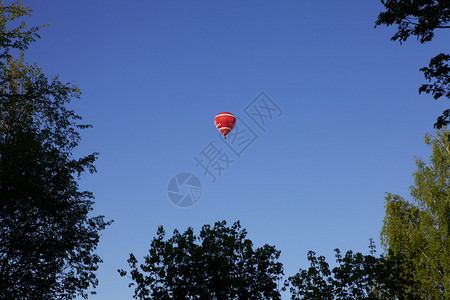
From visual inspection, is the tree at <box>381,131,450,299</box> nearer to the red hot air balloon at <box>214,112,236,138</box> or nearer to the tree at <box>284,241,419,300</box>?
the tree at <box>284,241,419,300</box>

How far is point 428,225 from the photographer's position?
2800 cm

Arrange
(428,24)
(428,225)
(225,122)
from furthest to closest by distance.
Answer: (225,122)
(428,225)
(428,24)

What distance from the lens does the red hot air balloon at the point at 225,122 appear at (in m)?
43.1

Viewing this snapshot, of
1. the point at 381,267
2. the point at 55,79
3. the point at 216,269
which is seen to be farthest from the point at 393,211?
the point at 55,79

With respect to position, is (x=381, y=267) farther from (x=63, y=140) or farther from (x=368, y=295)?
(x=63, y=140)

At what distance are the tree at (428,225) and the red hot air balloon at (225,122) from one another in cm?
1667

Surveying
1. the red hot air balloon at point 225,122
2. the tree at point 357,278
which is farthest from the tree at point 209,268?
the red hot air balloon at point 225,122

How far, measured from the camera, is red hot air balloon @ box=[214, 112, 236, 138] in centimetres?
4306

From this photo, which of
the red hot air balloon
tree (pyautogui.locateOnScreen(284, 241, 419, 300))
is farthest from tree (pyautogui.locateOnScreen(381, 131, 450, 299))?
the red hot air balloon

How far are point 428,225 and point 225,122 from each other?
21.2m

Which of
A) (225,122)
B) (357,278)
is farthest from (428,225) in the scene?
(225,122)

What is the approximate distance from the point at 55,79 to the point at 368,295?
60.8 ft

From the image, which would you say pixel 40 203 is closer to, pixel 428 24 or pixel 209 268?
pixel 209 268

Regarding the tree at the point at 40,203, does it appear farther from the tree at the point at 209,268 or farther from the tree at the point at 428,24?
the tree at the point at 428,24
